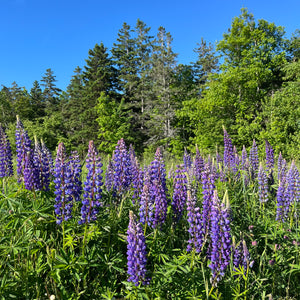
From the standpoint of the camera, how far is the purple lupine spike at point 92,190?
2.25 m

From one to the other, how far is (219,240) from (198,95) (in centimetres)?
2738

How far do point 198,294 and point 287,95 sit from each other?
17.4 meters

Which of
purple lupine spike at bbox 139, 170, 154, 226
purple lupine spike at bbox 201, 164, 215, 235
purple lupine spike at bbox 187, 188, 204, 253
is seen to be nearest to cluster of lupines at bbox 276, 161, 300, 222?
purple lupine spike at bbox 201, 164, 215, 235

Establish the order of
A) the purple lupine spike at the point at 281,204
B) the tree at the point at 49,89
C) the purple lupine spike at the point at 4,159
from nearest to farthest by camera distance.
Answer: the purple lupine spike at the point at 281,204 < the purple lupine spike at the point at 4,159 < the tree at the point at 49,89

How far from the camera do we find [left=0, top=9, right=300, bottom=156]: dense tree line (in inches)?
671

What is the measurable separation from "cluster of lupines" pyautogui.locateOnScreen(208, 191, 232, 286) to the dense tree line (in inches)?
580

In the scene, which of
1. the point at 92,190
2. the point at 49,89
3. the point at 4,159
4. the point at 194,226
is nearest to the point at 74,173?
the point at 92,190

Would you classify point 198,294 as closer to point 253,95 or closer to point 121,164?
point 121,164

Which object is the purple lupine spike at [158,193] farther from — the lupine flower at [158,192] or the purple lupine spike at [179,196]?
the purple lupine spike at [179,196]

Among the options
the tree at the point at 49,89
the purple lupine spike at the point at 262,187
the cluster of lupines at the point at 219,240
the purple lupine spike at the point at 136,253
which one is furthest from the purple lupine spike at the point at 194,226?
the tree at the point at 49,89

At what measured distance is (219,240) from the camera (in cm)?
204

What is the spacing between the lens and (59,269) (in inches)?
78.4

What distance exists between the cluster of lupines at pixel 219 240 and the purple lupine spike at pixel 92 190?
1111mm

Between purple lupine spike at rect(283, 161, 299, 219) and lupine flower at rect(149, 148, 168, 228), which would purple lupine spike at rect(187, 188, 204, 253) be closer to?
lupine flower at rect(149, 148, 168, 228)
